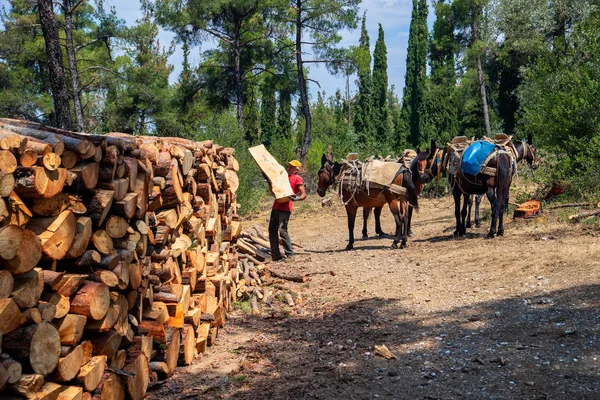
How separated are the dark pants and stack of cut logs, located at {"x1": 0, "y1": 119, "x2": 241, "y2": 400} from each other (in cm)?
488

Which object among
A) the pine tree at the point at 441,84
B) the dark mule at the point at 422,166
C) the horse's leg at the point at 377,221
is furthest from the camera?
the pine tree at the point at 441,84

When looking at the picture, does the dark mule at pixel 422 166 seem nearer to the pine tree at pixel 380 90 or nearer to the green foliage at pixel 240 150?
the green foliage at pixel 240 150

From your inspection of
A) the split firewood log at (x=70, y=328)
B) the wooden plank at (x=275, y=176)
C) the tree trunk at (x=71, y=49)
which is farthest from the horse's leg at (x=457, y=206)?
the split firewood log at (x=70, y=328)

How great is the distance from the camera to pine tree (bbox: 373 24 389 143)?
43.1 meters

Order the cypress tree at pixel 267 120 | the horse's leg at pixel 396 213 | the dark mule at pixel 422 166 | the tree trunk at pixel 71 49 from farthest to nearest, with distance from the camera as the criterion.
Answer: the cypress tree at pixel 267 120
the tree trunk at pixel 71 49
the dark mule at pixel 422 166
the horse's leg at pixel 396 213

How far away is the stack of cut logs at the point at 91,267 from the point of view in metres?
2.90

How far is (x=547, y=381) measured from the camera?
4227mm

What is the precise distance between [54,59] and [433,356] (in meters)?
8.21

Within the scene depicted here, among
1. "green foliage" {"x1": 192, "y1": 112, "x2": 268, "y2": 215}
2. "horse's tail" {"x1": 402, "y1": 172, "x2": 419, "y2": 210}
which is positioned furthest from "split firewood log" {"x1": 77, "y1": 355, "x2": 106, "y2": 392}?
"green foliage" {"x1": 192, "y1": 112, "x2": 268, "y2": 215}

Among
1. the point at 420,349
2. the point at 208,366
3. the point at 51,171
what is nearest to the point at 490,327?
the point at 420,349

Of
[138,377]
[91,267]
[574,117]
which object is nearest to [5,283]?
[91,267]

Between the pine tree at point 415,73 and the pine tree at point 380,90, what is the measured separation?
1681 mm

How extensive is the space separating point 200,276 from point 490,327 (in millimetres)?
3122

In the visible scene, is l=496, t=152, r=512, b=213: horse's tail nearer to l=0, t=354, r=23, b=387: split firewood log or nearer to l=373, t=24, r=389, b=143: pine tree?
l=0, t=354, r=23, b=387: split firewood log
